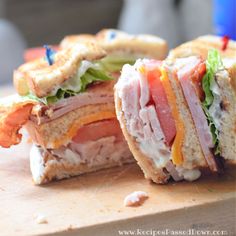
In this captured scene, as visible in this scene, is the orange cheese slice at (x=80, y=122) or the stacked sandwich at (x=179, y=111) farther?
the orange cheese slice at (x=80, y=122)

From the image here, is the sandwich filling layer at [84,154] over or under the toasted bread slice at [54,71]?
under

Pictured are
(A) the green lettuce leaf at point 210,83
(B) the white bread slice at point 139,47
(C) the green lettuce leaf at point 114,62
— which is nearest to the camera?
(A) the green lettuce leaf at point 210,83

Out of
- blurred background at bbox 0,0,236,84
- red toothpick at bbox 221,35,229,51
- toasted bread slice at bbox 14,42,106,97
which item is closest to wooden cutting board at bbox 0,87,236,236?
toasted bread slice at bbox 14,42,106,97

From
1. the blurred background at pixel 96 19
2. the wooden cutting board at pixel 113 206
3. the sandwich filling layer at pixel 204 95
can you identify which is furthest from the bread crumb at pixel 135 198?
the blurred background at pixel 96 19

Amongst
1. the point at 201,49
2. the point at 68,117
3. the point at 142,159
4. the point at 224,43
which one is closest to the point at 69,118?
the point at 68,117

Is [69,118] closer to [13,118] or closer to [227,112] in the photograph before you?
[13,118]

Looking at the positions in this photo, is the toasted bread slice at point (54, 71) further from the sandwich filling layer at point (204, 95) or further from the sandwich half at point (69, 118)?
the sandwich filling layer at point (204, 95)

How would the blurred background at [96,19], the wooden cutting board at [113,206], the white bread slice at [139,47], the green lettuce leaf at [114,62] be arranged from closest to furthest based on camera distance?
the wooden cutting board at [113,206]
the green lettuce leaf at [114,62]
the white bread slice at [139,47]
the blurred background at [96,19]

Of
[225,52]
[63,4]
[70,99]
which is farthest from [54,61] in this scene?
[63,4]
